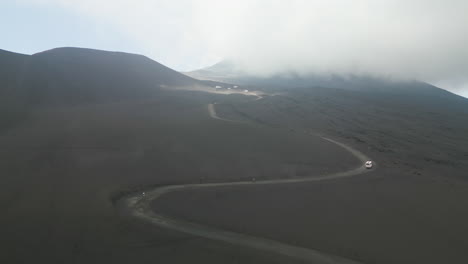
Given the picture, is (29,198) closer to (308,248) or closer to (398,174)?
(308,248)

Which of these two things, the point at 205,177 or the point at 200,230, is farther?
the point at 205,177

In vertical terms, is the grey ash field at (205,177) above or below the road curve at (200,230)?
above

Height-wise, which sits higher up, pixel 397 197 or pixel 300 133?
pixel 300 133

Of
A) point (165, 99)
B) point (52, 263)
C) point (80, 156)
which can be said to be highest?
point (165, 99)

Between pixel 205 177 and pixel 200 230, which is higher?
pixel 205 177

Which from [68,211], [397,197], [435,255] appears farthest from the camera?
[397,197]

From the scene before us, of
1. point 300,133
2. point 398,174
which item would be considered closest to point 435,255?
point 398,174

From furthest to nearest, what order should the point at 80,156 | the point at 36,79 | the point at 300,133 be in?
the point at 36,79, the point at 300,133, the point at 80,156

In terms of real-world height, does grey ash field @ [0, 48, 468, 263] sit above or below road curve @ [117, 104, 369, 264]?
above
